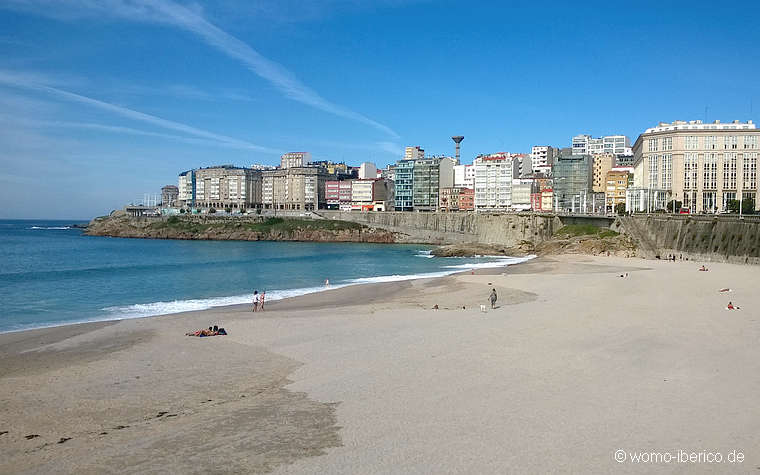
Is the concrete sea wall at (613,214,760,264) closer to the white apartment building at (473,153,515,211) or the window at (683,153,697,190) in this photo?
the window at (683,153,697,190)

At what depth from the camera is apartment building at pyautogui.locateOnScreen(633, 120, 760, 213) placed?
87.8 metres

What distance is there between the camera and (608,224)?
77750 mm

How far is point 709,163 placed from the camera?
8906cm

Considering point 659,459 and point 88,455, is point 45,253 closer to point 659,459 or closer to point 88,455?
point 88,455

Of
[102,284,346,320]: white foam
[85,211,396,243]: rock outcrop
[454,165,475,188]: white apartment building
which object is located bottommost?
[102,284,346,320]: white foam

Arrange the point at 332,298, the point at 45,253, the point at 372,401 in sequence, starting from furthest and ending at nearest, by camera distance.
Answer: the point at 45,253 < the point at 332,298 < the point at 372,401

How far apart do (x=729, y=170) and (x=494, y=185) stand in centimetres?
5335

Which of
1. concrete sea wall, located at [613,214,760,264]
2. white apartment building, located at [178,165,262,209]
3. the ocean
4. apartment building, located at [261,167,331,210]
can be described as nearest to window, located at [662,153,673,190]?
concrete sea wall, located at [613,214,760,264]

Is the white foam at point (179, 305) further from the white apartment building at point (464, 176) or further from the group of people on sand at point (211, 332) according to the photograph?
the white apartment building at point (464, 176)

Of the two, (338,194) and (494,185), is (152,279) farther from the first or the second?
(338,194)

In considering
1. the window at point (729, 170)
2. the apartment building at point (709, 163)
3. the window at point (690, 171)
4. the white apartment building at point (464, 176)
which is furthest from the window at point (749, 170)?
the white apartment building at point (464, 176)

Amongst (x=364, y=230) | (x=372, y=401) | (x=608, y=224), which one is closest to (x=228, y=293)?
(x=372, y=401)

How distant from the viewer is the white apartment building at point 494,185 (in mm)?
132750

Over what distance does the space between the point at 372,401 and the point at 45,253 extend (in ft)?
239
